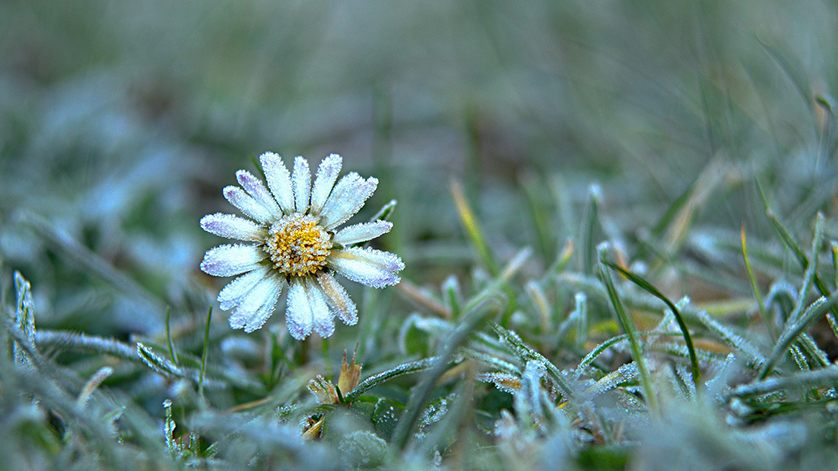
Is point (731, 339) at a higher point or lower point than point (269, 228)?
lower

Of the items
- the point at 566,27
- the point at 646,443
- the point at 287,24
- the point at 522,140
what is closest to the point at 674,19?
the point at 566,27

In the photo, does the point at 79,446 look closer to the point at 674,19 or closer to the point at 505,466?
the point at 505,466

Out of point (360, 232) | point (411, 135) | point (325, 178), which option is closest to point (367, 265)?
point (360, 232)

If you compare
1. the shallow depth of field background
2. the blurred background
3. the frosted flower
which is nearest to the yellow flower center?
the frosted flower

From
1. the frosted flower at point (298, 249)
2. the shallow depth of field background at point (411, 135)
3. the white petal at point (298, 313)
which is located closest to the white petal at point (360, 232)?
the frosted flower at point (298, 249)

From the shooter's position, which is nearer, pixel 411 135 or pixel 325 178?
pixel 325 178

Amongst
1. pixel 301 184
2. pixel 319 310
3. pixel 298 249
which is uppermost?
pixel 301 184

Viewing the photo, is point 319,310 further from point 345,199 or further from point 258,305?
point 345,199
